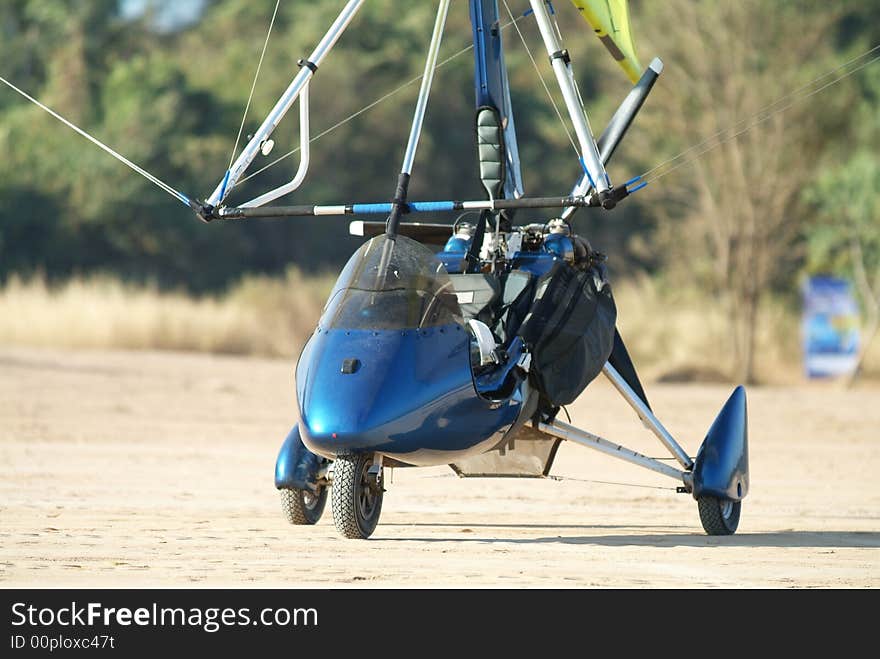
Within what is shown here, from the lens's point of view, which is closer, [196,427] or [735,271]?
Answer: [196,427]

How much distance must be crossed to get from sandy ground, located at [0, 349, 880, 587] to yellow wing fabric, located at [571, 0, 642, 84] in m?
3.06

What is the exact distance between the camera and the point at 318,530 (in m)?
10.5

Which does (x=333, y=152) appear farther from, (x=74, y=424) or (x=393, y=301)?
(x=393, y=301)

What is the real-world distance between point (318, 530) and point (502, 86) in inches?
138

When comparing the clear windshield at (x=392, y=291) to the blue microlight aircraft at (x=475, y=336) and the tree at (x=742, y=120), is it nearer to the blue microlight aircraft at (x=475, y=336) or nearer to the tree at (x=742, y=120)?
the blue microlight aircraft at (x=475, y=336)

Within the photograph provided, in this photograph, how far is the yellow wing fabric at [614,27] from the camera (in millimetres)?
11516

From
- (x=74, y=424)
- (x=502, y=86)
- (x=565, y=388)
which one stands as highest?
(x=502, y=86)

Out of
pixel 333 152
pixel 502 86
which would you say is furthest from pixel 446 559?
pixel 333 152

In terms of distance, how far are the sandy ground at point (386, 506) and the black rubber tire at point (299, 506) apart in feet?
0.40

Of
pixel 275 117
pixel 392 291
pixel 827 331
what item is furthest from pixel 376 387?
pixel 827 331

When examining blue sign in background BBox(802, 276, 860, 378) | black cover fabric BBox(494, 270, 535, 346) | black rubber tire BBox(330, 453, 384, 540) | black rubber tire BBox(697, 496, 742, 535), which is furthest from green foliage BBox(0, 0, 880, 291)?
black rubber tire BBox(330, 453, 384, 540)

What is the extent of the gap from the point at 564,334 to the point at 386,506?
2551 mm

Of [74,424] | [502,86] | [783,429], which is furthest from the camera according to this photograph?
[783,429]

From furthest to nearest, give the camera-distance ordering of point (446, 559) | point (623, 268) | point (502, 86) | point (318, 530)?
point (623, 268)
point (502, 86)
point (318, 530)
point (446, 559)
